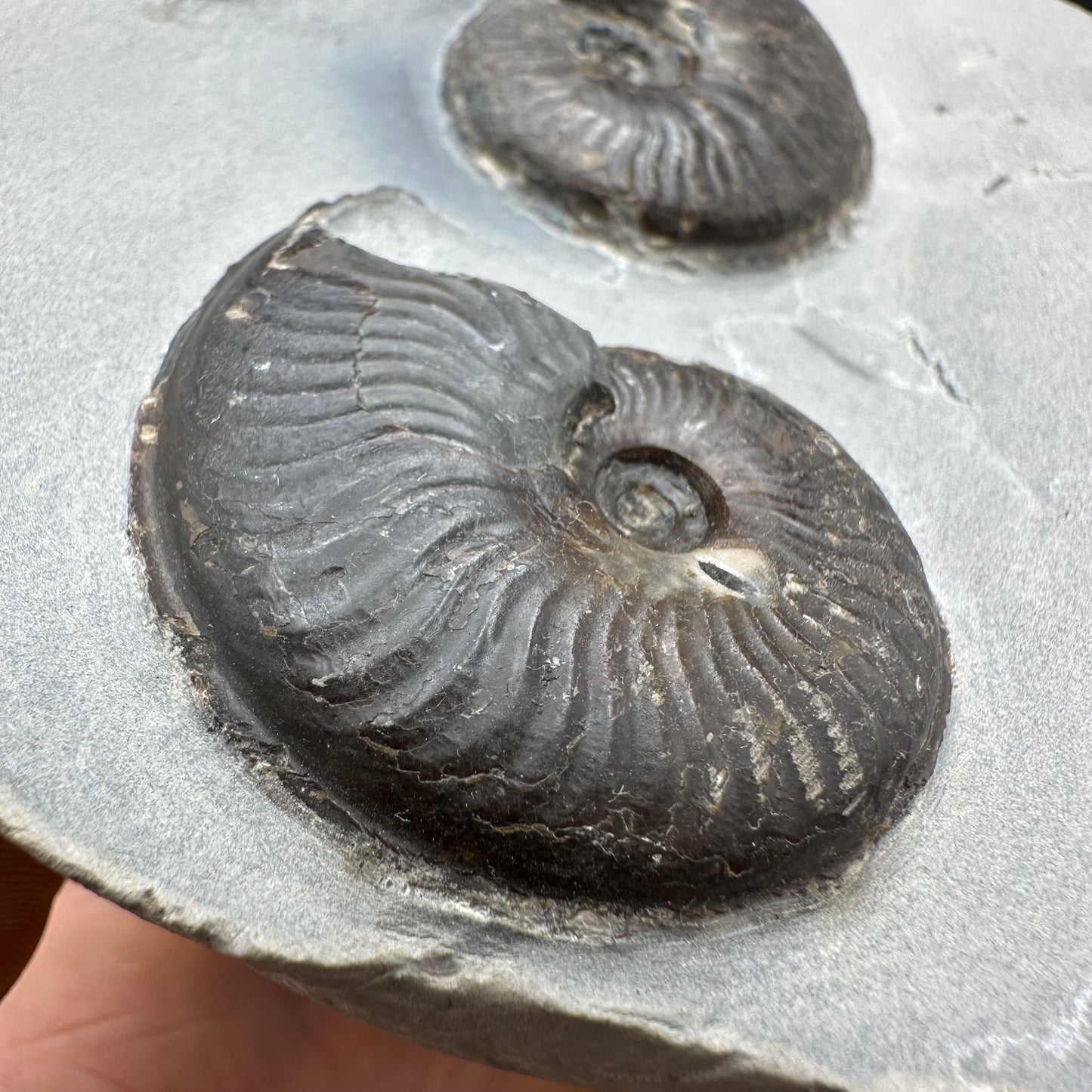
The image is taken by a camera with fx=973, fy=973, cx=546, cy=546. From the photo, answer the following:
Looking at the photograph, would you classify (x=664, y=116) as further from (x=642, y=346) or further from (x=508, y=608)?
(x=508, y=608)

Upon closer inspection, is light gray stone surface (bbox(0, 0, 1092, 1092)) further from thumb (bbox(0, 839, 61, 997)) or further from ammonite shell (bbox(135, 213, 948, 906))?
thumb (bbox(0, 839, 61, 997))

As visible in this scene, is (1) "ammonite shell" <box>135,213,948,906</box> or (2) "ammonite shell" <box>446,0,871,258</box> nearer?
(1) "ammonite shell" <box>135,213,948,906</box>

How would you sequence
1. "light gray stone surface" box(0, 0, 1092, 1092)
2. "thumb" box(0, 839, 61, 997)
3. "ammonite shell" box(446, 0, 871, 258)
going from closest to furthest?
"light gray stone surface" box(0, 0, 1092, 1092), "thumb" box(0, 839, 61, 997), "ammonite shell" box(446, 0, 871, 258)

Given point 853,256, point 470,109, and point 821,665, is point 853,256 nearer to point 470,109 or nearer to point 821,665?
point 470,109

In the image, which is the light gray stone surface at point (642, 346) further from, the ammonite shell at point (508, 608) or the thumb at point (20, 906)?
the thumb at point (20, 906)

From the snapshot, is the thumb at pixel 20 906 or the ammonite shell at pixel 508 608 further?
the thumb at pixel 20 906

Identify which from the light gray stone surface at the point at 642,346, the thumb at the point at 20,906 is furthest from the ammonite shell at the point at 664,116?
the thumb at the point at 20,906

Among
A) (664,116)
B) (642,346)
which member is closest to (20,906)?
(642,346)

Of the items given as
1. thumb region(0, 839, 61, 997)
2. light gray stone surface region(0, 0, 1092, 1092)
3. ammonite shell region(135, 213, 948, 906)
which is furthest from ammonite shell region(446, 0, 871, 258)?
thumb region(0, 839, 61, 997)
